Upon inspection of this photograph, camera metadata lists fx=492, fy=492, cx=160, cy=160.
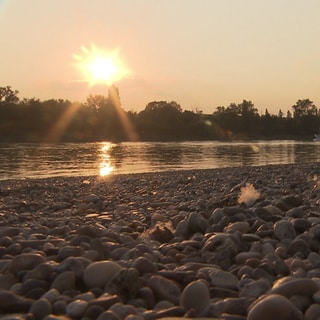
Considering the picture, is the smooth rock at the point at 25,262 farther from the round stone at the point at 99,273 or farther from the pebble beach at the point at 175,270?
the round stone at the point at 99,273

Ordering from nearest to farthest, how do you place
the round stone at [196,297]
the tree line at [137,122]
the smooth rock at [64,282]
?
1. the round stone at [196,297]
2. the smooth rock at [64,282]
3. the tree line at [137,122]

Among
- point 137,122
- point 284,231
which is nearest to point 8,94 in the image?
point 137,122

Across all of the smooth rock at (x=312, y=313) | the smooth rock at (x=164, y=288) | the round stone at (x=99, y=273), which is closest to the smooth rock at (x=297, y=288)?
the smooth rock at (x=312, y=313)

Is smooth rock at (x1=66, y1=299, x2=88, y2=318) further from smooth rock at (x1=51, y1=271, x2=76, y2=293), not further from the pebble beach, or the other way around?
smooth rock at (x1=51, y1=271, x2=76, y2=293)

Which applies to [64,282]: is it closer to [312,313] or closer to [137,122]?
[312,313]

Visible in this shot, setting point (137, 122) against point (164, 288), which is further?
point (137, 122)

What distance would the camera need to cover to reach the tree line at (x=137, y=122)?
8744cm

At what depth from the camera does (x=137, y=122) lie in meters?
102

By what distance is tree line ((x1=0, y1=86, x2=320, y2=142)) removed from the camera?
8744 centimetres

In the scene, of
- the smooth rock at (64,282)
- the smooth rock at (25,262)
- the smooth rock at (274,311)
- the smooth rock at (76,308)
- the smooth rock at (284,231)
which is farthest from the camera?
the smooth rock at (284,231)

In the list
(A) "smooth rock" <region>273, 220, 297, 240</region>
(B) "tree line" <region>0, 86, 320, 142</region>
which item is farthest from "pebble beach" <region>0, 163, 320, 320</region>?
(B) "tree line" <region>0, 86, 320, 142</region>

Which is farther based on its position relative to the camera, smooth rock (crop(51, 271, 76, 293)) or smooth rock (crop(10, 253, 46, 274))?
smooth rock (crop(10, 253, 46, 274))

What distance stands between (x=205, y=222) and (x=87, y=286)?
1.89 meters

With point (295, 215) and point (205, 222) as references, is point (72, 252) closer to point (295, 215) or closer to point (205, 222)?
point (205, 222)
